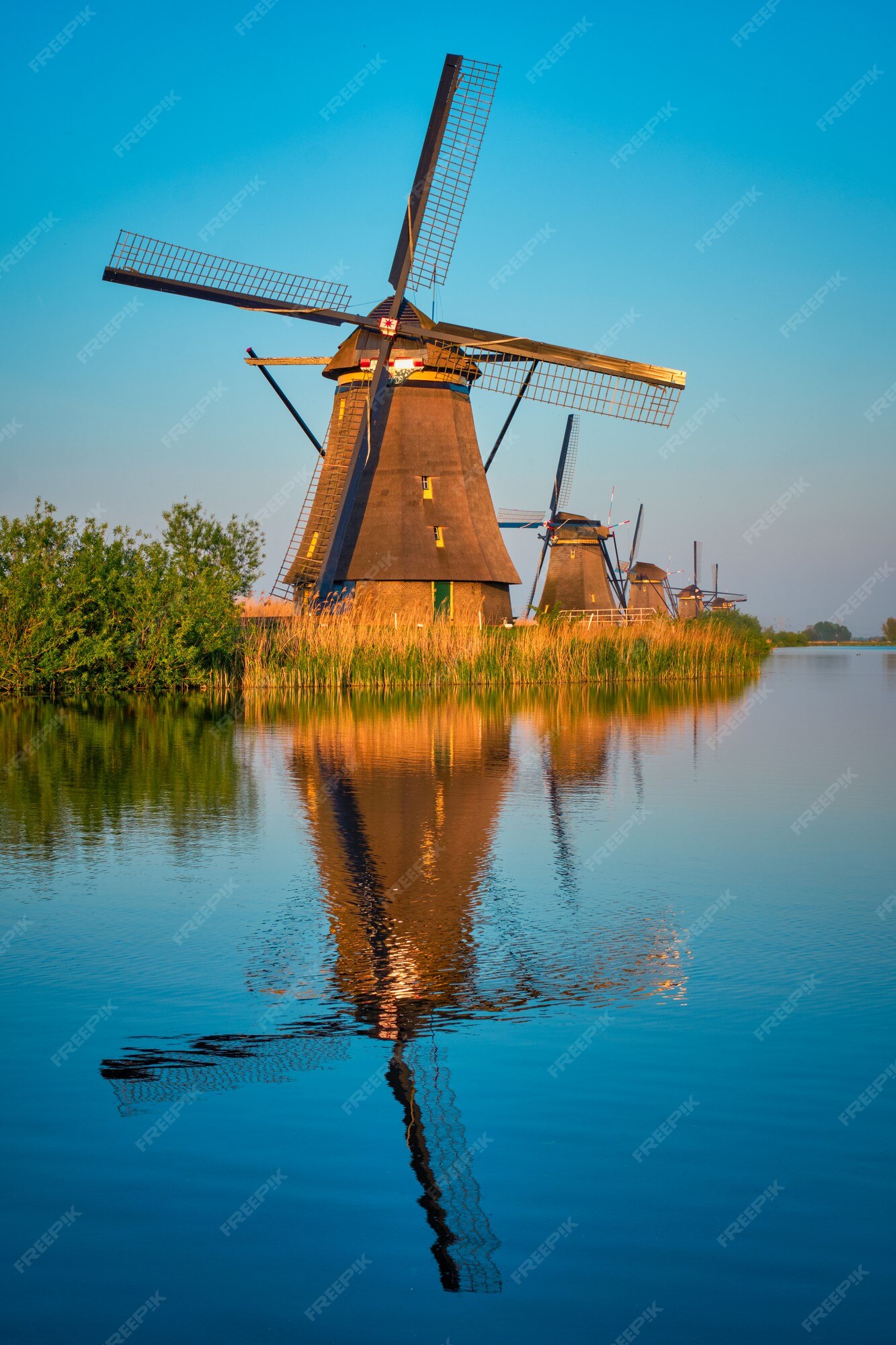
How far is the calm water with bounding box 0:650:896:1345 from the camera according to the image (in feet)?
8.09

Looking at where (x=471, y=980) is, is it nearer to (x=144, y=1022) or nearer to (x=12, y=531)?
(x=144, y=1022)

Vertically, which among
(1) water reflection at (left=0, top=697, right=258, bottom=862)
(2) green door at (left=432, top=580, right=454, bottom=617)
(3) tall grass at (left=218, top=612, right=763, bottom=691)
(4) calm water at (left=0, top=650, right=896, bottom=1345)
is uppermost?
(2) green door at (left=432, top=580, right=454, bottom=617)

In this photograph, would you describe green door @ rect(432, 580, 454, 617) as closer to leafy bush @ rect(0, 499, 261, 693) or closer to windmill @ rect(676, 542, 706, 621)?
leafy bush @ rect(0, 499, 261, 693)

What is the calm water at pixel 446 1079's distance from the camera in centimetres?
247

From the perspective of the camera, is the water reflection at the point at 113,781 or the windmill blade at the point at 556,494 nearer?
the water reflection at the point at 113,781

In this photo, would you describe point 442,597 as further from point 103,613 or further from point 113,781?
point 113,781

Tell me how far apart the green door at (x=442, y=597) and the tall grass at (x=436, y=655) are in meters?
1.24

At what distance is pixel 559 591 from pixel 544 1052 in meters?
48.2

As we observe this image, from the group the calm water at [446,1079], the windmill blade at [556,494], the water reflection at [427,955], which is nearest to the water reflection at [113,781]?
the calm water at [446,1079]

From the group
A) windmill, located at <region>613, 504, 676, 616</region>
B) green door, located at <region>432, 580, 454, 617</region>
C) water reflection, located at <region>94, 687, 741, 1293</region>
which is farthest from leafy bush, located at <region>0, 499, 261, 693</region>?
windmill, located at <region>613, 504, 676, 616</region>

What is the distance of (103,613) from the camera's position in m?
21.7

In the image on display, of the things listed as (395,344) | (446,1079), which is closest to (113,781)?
(446,1079)

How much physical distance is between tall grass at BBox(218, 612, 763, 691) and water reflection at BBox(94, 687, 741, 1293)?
11.9 metres

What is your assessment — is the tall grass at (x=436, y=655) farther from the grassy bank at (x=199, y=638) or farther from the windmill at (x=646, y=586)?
the windmill at (x=646, y=586)
